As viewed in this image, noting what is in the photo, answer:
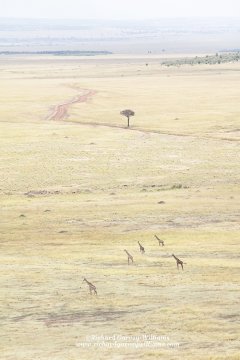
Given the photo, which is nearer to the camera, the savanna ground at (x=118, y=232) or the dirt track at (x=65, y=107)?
the savanna ground at (x=118, y=232)

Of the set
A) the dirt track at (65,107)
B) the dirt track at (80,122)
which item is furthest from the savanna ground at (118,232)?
the dirt track at (65,107)

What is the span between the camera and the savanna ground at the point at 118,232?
93.7 ft

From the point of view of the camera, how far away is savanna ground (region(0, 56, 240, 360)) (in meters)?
28.6

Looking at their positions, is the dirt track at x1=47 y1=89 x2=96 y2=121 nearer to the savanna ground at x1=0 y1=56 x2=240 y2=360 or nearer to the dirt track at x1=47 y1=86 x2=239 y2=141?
the dirt track at x1=47 y1=86 x2=239 y2=141

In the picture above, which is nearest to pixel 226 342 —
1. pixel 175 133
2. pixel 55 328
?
pixel 55 328

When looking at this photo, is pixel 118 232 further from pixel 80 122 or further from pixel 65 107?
pixel 65 107

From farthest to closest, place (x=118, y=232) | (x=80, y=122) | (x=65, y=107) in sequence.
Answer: (x=65, y=107) → (x=80, y=122) → (x=118, y=232)

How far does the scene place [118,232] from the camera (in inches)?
1861

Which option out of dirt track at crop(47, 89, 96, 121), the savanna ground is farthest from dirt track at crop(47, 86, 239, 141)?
the savanna ground

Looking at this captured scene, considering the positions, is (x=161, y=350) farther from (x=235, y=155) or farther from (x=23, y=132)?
(x=23, y=132)

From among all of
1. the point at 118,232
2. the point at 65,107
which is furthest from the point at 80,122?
the point at 118,232

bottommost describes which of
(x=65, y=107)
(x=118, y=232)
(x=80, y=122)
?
(x=65, y=107)

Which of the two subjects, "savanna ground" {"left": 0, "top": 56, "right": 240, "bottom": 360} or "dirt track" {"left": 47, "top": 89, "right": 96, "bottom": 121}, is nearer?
"savanna ground" {"left": 0, "top": 56, "right": 240, "bottom": 360}

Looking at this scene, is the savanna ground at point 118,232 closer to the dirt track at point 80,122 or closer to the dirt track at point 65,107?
the dirt track at point 80,122
